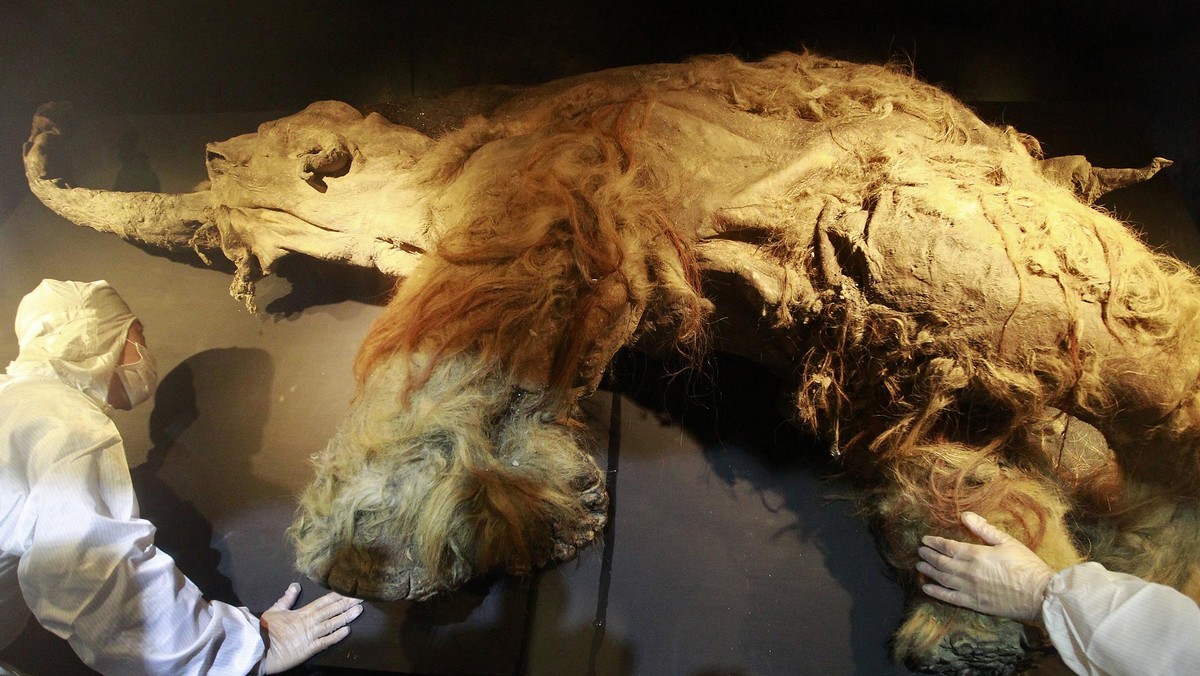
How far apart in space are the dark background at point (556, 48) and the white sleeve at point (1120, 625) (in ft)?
4.41

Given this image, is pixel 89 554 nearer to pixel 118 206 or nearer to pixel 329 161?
pixel 329 161

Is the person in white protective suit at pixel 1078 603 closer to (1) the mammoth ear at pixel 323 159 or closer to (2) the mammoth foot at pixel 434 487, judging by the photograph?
(2) the mammoth foot at pixel 434 487

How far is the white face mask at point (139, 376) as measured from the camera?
5.63 feet

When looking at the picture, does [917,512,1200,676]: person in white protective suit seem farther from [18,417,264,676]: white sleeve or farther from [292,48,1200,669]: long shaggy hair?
[18,417,264,676]: white sleeve

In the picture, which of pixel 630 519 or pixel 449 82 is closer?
pixel 630 519

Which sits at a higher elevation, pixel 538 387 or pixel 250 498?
pixel 538 387

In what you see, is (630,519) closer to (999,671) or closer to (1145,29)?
(999,671)

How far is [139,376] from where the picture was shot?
Answer: 1739 millimetres

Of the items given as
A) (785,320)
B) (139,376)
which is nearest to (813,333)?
(785,320)

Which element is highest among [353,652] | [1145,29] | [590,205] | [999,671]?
[1145,29]

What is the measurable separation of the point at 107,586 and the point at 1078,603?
172 centimetres

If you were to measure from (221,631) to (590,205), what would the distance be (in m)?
1.13

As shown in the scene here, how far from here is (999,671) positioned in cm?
141

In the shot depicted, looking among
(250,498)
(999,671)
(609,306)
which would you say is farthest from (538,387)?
(999,671)
